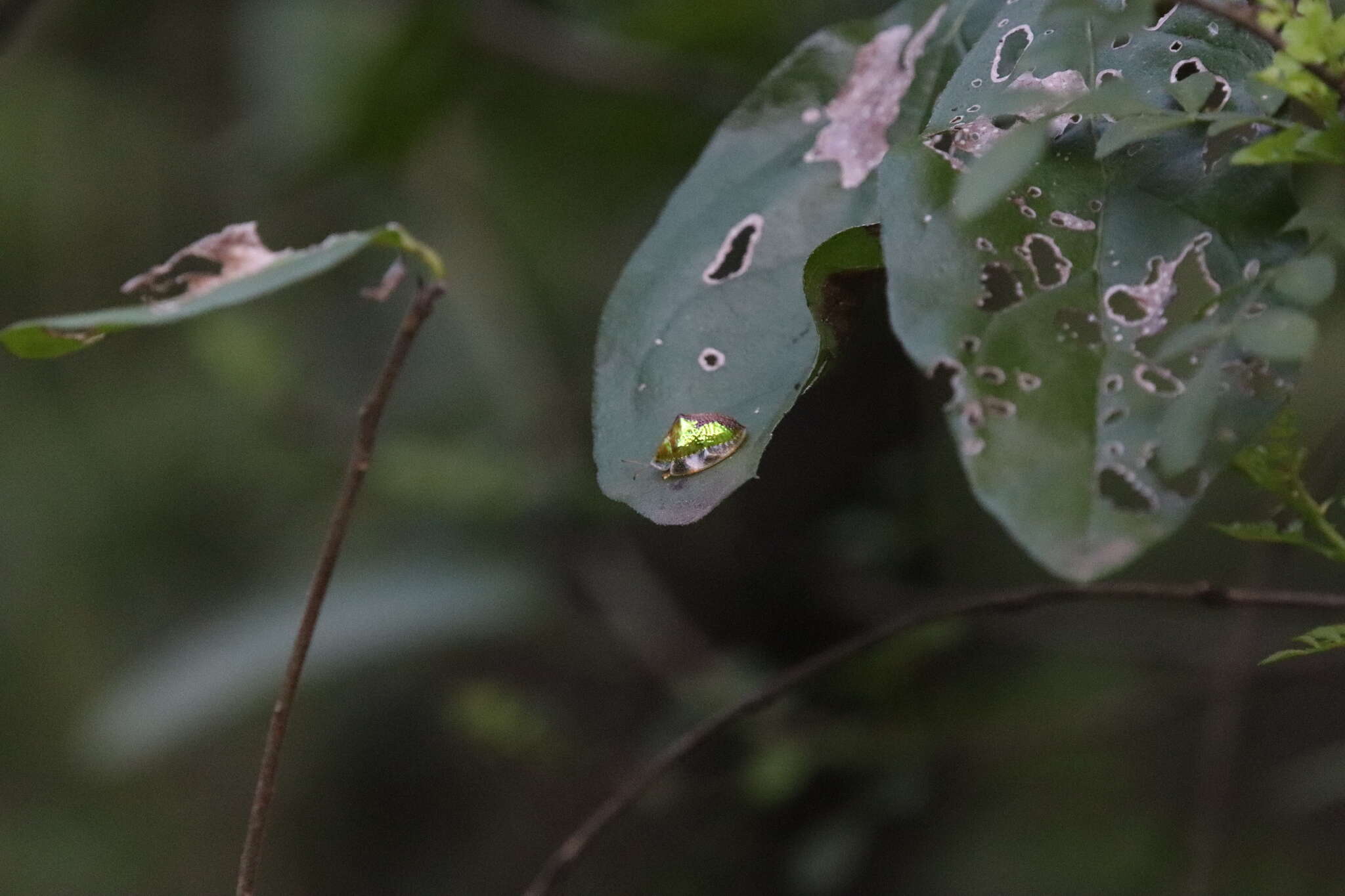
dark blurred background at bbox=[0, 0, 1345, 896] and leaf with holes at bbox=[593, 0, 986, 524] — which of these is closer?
leaf with holes at bbox=[593, 0, 986, 524]

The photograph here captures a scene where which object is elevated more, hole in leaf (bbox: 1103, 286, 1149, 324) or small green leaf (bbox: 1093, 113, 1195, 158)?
small green leaf (bbox: 1093, 113, 1195, 158)

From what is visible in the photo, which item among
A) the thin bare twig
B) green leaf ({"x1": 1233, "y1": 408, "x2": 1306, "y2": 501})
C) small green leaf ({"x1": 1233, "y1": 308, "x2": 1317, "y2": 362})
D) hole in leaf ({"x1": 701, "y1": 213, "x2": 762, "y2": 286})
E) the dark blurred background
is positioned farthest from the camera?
the dark blurred background

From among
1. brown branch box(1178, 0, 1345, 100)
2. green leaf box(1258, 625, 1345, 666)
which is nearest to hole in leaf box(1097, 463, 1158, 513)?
green leaf box(1258, 625, 1345, 666)

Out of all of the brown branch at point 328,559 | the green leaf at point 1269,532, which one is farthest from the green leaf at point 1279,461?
the brown branch at point 328,559

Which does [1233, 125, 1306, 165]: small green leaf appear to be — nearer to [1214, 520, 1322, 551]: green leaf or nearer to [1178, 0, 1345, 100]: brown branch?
[1178, 0, 1345, 100]: brown branch

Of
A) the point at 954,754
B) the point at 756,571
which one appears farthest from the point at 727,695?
the point at 954,754

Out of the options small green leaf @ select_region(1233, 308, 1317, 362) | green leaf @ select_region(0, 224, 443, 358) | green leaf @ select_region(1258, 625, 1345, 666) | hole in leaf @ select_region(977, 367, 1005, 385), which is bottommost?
green leaf @ select_region(1258, 625, 1345, 666)

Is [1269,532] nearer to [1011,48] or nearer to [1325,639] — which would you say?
[1325,639]
